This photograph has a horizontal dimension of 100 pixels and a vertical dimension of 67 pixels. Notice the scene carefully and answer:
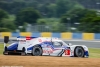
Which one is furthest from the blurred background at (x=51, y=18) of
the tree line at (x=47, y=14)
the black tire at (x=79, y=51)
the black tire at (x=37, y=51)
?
the black tire at (x=37, y=51)

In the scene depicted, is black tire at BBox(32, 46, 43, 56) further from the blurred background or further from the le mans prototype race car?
the blurred background

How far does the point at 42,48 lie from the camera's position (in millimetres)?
15672

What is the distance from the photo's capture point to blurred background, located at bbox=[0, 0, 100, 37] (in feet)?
137

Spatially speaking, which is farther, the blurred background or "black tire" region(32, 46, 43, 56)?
the blurred background

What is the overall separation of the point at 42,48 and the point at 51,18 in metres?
104

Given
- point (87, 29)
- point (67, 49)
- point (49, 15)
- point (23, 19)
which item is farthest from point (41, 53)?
point (49, 15)

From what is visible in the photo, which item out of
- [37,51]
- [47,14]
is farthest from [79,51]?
[47,14]

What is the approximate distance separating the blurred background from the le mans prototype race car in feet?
75.3

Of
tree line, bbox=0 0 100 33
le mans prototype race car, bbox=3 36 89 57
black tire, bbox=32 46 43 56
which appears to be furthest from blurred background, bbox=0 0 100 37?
black tire, bbox=32 46 43 56

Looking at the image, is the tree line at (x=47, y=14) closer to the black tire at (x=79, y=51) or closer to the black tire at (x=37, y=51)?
the black tire at (x=79, y=51)

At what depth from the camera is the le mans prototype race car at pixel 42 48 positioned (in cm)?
1554

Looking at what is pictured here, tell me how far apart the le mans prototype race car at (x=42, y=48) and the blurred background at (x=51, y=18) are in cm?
2294

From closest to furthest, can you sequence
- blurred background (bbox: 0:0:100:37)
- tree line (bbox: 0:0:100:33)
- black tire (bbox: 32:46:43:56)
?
1. black tire (bbox: 32:46:43:56)
2. blurred background (bbox: 0:0:100:37)
3. tree line (bbox: 0:0:100:33)

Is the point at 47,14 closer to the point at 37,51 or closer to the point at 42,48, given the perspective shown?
the point at 42,48
